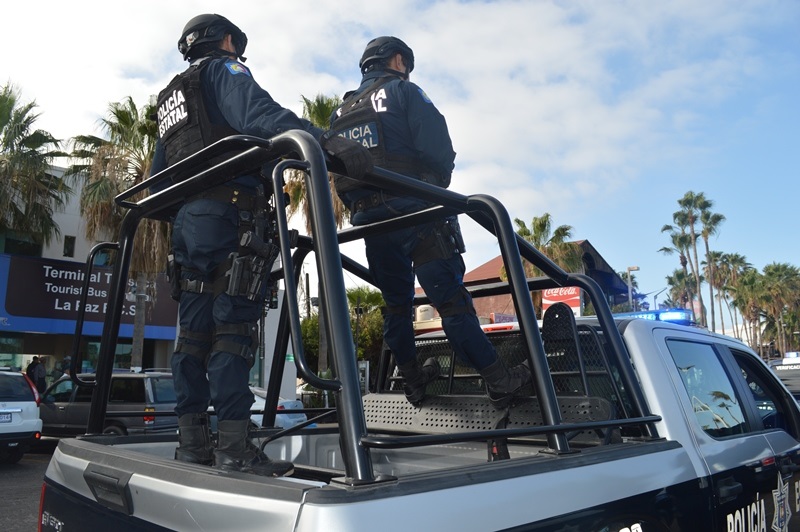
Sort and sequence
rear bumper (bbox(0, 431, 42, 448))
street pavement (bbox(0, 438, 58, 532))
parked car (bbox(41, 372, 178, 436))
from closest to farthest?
street pavement (bbox(0, 438, 58, 532)) → rear bumper (bbox(0, 431, 42, 448)) → parked car (bbox(41, 372, 178, 436))

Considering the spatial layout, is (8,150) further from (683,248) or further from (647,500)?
(683,248)

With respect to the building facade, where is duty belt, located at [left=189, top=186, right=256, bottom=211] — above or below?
below

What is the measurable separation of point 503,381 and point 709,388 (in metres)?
0.99

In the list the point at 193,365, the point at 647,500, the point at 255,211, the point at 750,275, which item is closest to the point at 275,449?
the point at 193,365

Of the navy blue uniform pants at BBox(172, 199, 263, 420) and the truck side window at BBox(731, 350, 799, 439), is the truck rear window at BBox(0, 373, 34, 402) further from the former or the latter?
the truck side window at BBox(731, 350, 799, 439)

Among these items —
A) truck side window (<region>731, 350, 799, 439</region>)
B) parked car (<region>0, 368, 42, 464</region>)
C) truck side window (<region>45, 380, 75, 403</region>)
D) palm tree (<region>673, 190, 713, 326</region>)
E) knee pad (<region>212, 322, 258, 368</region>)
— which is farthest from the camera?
palm tree (<region>673, 190, 713, 326</region>)

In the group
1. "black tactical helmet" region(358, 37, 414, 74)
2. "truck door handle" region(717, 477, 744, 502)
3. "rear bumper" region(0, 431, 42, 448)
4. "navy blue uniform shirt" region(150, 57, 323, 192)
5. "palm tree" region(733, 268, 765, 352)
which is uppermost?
"palm tree" region(733, 268, 765, 352)

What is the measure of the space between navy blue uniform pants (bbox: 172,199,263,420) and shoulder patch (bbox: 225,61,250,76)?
0.48 meters

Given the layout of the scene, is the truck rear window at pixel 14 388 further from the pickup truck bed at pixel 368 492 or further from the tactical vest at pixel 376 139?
the tactical vest at pixel 376 139

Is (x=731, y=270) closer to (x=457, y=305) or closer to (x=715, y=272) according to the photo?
(x=715, y=272)

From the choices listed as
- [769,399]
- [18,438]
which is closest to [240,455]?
[769,399]

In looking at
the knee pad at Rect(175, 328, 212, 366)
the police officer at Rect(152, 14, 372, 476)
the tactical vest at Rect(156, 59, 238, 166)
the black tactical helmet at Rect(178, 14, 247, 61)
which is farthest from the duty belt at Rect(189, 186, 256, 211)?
the black tactical helmet at Rect(178, 14, 247, 61)

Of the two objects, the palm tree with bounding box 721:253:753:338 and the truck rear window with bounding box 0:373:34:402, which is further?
the palm tree with bounding box 721:253:753:338

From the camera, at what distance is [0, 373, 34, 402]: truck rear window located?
1019 centimetres
